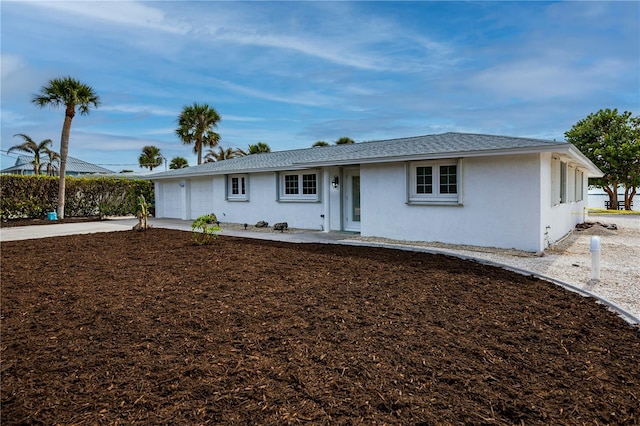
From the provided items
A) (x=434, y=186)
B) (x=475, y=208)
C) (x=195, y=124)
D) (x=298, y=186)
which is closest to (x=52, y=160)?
(x=195, y=124)

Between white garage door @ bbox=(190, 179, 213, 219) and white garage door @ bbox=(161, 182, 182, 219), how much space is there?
142 centimetres

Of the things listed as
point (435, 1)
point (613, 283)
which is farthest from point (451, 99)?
point (613, 283)

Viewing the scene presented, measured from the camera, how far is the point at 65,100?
1864 centimetres

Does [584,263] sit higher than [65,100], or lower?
lower

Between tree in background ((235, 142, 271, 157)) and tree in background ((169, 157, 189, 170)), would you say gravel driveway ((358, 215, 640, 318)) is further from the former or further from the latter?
tree in background ((169, 157, 189, 170))

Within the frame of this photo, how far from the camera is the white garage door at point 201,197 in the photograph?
18.9 metres

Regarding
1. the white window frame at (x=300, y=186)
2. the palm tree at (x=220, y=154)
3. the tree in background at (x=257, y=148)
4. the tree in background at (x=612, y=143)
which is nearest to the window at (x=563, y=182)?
the white window frame at (x=300, y=186)

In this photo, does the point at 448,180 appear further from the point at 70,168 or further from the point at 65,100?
the point at 70,168

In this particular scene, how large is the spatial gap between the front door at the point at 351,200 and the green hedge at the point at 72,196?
32.7ft

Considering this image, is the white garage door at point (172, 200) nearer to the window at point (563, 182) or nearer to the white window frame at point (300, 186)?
the white window frame at point (300, 186)

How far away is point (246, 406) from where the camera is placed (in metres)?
2.61

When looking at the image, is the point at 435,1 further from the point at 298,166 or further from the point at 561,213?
the point at 561,213

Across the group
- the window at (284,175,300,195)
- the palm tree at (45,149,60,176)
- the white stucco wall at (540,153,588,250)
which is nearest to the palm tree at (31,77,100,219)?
the window at (284,175,300,195)

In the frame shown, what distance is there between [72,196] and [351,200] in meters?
16.9
